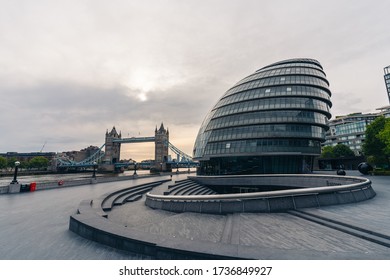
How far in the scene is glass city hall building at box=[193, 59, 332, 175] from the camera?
115 ft

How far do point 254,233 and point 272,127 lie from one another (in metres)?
31.5

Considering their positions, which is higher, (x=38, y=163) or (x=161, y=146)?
(x=161, y=146)

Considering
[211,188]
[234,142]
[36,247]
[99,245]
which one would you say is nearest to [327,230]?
[99,245]

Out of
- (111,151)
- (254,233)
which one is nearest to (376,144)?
(254,233)

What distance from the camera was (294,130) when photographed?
35.4 metres

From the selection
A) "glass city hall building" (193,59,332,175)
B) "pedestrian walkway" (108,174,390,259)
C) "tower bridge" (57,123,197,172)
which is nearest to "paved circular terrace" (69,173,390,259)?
"pedestrian walkway" (108,174,390,259)

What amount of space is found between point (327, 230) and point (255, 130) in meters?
29.8

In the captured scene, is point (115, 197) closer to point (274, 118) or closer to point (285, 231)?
point (285, 231)

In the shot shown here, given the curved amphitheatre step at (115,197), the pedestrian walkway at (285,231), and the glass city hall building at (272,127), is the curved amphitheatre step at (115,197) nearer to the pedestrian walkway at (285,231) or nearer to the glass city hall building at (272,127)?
the pedestrian walkway at (285,231)

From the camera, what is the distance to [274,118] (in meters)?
35.2

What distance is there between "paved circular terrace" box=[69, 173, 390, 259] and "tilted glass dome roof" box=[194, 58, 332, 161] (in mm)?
24446

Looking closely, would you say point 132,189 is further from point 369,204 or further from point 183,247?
point 369,204

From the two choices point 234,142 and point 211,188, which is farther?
point 234,142

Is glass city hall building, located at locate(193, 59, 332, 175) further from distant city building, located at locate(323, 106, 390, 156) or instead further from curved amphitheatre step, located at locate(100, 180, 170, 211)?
distant city building, located at locate(323, 106, 390, 156)
